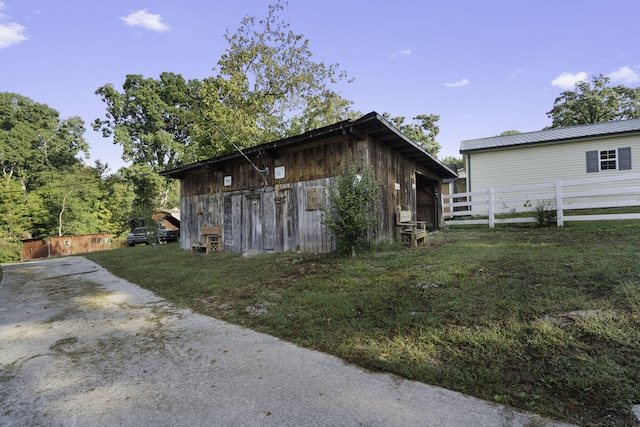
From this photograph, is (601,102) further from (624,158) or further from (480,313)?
(480,313)

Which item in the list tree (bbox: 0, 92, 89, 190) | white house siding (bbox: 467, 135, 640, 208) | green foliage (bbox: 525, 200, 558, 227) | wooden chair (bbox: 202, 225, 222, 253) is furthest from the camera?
tree (bbox: 0, 92, 89, 190)

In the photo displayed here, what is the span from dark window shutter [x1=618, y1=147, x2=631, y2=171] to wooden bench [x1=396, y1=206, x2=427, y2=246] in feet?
35.1

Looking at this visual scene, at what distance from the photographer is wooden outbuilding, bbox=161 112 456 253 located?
776 cm

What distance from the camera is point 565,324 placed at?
2781 mm

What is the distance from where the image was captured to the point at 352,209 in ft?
21.2

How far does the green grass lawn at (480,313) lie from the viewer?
2.09 m

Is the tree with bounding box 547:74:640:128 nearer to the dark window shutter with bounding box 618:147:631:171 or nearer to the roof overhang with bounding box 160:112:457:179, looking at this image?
the dark window shutter with bounding box 618:147:631:171

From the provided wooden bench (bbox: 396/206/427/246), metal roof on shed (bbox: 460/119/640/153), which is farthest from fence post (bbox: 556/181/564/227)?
metal roof on shed (bbox: 460/119/640/153)

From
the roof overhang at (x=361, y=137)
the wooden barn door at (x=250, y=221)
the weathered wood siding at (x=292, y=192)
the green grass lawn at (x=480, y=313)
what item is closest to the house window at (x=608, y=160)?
the roof overhang at (x=361, y=137)

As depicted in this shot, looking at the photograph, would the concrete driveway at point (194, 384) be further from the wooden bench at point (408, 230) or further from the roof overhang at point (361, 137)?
the wooden bench at point (408, 230)

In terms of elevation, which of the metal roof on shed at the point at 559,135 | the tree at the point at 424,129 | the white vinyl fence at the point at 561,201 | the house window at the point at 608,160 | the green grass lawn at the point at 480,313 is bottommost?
the green grass lawn at the point at 480,313

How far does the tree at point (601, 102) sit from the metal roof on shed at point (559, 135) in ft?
43.1

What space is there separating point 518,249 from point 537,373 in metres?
4.60

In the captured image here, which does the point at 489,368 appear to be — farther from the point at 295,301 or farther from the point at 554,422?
the point at 295,301
